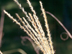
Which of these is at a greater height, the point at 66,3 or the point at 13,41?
the point at 66,3

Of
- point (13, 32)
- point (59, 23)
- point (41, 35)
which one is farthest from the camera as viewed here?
point (13, 32)

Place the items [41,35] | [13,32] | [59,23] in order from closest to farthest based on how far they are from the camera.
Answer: [41,35], [59,23], [13,32]

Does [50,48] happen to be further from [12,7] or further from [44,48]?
[12,7]

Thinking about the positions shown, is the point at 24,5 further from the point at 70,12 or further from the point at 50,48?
the point at 50,48

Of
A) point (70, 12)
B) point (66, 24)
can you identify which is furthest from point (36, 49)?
point (70, 12)

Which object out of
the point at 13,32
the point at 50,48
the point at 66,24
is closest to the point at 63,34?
the point at 66,24

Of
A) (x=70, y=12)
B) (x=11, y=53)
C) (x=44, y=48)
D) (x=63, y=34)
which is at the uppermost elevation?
(x=70, y=12)

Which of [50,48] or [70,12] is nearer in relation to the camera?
[50,48]
